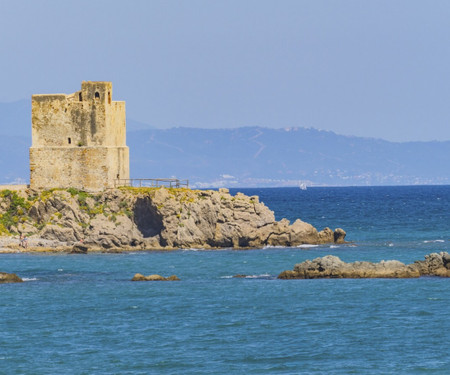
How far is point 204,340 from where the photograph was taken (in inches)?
1544

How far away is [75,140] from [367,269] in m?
29.2

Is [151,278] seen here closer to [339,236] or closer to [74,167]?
[74,167]

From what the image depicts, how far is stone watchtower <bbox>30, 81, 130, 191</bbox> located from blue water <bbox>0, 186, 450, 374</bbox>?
12129 mm

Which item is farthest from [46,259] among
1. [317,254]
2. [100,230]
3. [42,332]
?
[42,332]

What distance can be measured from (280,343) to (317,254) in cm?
2882

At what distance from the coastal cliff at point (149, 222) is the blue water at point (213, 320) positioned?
6.54 m

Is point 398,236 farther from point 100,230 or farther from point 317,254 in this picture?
point 100,230

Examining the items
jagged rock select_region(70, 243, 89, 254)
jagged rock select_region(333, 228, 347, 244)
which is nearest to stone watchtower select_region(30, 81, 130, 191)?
jagged rock select_region(70, 243, 89, 254)

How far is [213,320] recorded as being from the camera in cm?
4322

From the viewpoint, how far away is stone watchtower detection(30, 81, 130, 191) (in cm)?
7619

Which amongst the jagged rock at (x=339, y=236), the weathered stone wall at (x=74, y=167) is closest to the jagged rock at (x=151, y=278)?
the weathered stone wall at (x=74, y=167)

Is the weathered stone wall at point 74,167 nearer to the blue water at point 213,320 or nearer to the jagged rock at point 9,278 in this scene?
the blue water at point 213,320

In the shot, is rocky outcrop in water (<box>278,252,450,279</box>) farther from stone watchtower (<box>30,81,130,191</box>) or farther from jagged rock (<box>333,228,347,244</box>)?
stone watchtower (<box>30,81,130,191</box>)

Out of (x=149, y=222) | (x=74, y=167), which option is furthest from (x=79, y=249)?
(x=74, y=167)
